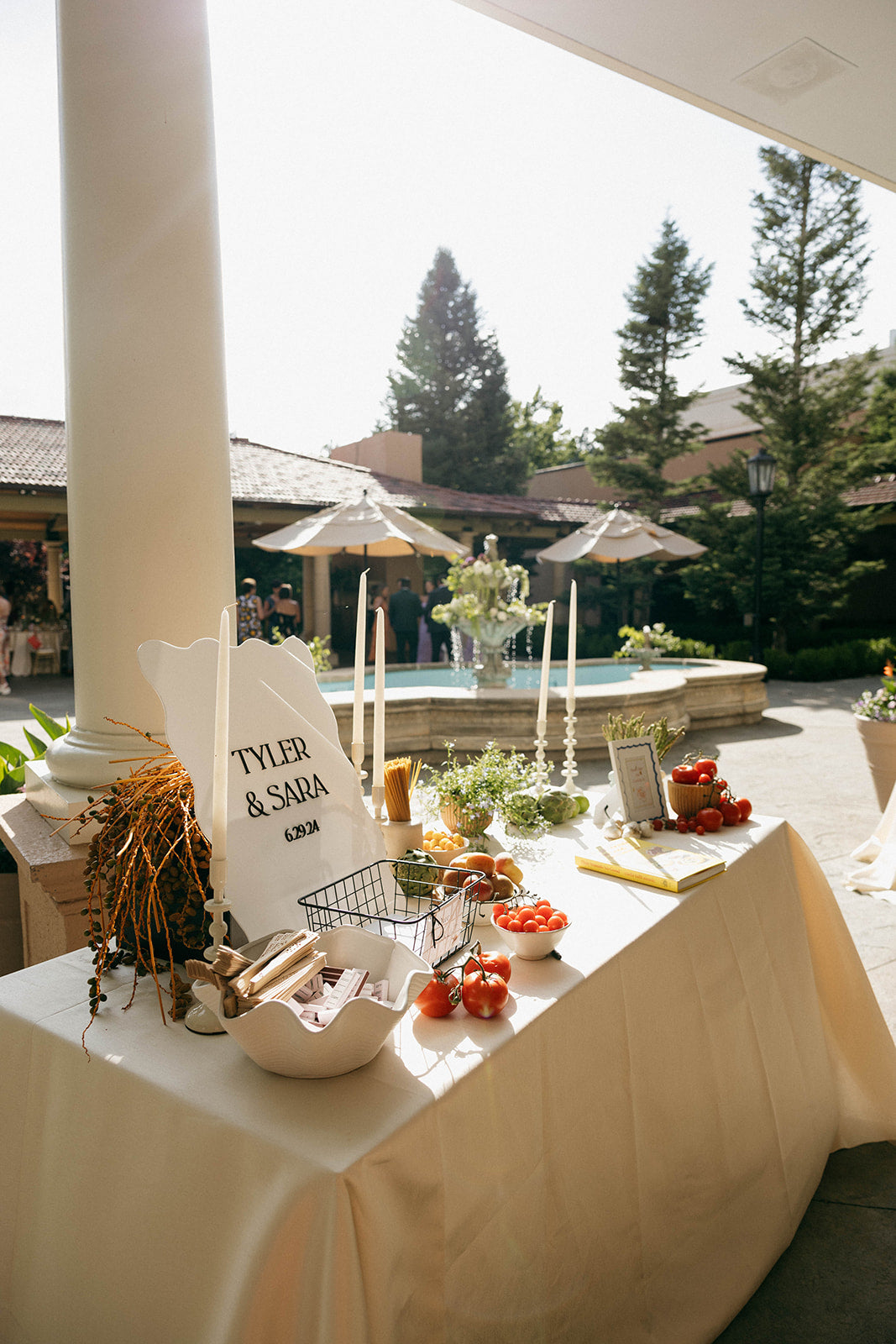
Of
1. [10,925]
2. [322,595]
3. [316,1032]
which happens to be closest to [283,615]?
[322,595]

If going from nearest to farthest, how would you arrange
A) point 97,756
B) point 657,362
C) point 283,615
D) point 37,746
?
1. point 97,756
2. point 37,746
3. point 283,615
4. point 657,362

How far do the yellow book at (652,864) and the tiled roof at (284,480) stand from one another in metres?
13.2

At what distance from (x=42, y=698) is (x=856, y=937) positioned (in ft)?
36.7

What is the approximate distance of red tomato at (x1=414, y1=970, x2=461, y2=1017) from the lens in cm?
143

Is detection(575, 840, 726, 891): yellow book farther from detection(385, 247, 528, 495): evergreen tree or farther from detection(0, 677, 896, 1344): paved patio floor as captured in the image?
detection(385, 247, 528, 495): evergreen tree

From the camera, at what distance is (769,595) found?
17.6m

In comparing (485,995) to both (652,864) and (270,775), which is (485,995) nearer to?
(270,775)

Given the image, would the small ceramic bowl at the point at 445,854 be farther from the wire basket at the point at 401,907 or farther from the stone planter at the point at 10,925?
the stone planter at the point at 10,925

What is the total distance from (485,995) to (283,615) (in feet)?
33.6

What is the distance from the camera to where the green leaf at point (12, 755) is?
3779 millimetres

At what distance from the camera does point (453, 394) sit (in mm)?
33656

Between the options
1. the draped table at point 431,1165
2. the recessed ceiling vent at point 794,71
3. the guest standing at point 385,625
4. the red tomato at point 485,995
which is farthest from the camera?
the guest standing at point 385,625

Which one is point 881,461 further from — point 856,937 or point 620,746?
point 620,746

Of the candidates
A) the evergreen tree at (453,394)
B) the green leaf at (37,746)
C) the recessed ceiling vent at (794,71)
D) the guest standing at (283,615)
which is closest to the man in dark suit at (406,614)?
the guest standing at (283,615)
